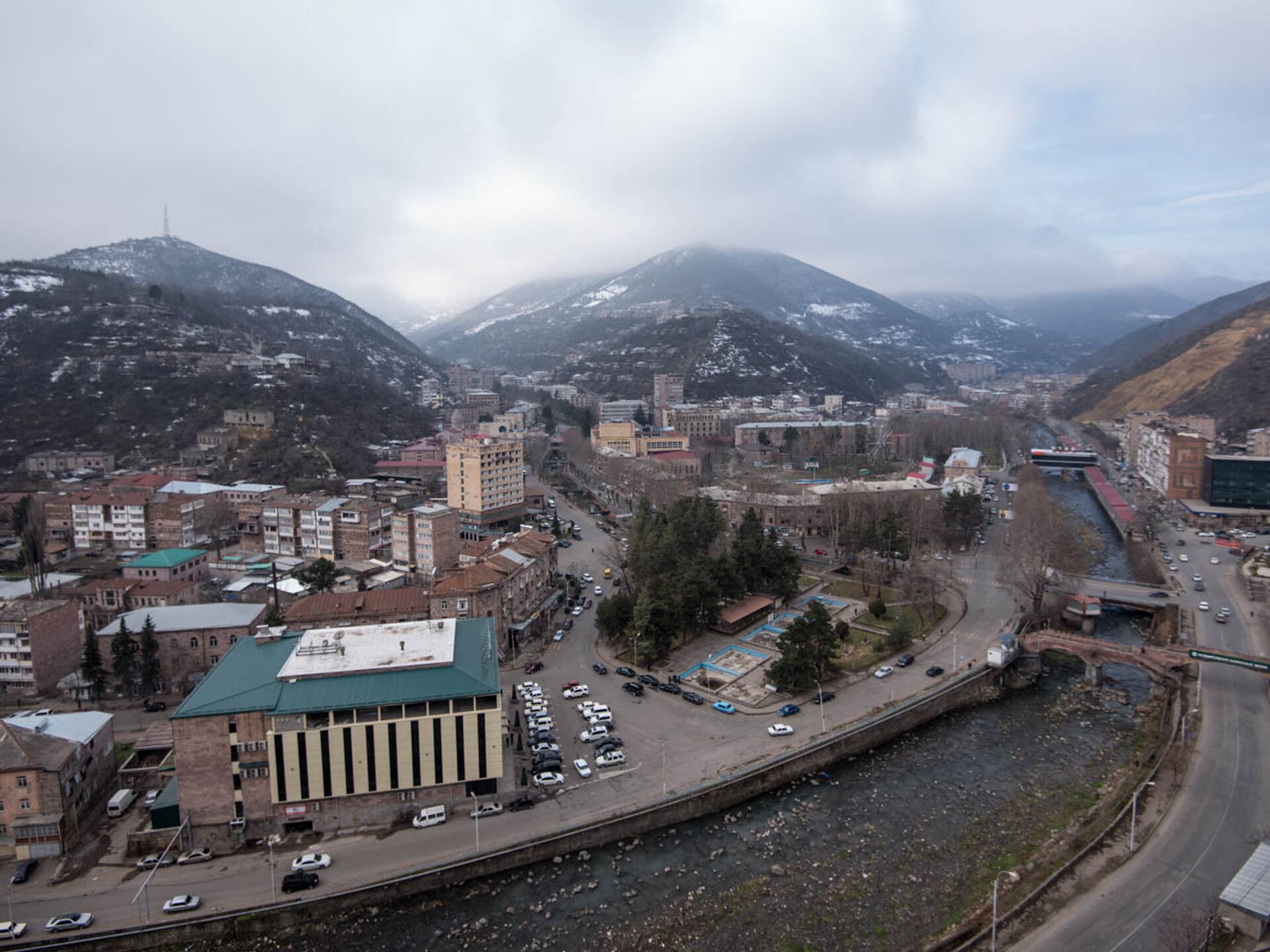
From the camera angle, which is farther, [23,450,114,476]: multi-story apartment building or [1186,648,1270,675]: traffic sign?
[23,450,114,476]: multi-story apartment building

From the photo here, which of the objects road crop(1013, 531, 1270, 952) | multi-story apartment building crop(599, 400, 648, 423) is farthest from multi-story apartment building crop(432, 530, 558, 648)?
multi-story apartment building crop(599, 400, 648, 423)

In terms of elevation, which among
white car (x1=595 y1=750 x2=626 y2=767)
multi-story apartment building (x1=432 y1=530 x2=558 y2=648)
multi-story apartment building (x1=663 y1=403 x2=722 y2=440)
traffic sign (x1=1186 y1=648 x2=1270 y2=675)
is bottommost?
white car (x1=595 y1=750 x2=626 y2=767)

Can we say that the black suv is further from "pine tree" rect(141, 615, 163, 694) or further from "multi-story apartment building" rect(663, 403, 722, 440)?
"multi-story apartment building" rect(663, 403, 722, 440)

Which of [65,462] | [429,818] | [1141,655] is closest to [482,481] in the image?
[429,818]

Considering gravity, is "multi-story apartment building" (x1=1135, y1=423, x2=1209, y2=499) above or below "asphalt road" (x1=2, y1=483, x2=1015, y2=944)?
above

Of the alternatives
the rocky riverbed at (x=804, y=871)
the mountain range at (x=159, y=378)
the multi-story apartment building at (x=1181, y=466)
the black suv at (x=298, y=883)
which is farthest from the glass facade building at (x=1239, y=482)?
the mountain range at (x=159, y=378)

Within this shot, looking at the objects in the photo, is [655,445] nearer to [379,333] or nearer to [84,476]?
[84,476]

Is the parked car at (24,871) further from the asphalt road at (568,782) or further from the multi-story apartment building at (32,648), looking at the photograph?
the multi-story apartment building at (32,648)
